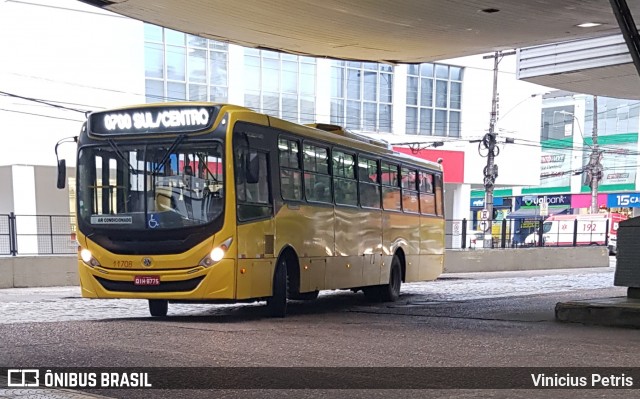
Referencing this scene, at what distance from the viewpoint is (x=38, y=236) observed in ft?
77.5

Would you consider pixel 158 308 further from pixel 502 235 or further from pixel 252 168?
pixel 502 235

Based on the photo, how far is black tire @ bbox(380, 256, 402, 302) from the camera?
17.2 metres

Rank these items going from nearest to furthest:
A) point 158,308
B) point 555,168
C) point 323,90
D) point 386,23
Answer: point 158,308
point 386,23
point 323,90
point 555,168

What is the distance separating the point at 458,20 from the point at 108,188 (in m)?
7.70

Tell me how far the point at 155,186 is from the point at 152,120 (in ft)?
3.61

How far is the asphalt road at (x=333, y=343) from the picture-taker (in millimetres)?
8117

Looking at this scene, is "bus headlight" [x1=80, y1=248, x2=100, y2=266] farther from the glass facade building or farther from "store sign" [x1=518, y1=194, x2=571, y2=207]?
"store sign" [x1=518, y1=194, x2=571, y2=207]

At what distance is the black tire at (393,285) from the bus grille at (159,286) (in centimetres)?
663

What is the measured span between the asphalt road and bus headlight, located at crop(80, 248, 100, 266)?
1002 millimetres

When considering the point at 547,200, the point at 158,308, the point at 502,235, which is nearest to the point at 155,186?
the point at 158,308

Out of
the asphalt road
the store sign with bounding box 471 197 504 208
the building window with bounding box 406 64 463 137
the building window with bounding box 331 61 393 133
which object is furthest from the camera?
the store sign with bounding box 471 197 504 208

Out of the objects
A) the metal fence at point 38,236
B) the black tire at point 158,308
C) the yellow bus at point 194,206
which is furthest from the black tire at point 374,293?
the metal fence at point 38,236

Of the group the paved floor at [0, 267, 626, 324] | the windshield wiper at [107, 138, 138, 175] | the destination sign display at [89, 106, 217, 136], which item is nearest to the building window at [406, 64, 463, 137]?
the paved floor at [0, 267, 626, 324]

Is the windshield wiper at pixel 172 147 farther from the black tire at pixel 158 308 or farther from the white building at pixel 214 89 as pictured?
the white building at pixel 214 89
